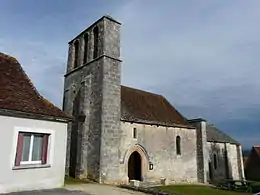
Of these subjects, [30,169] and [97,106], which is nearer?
[30,169]

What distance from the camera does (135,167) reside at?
785 inches

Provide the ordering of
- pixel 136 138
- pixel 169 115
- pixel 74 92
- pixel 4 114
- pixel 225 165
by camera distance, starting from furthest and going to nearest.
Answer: pixel 225 165 < pixel 169 115 < pixel 74 92 < pixel 136 138 < pixel 4 114

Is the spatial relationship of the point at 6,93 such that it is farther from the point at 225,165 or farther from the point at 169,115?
the point at 225,165

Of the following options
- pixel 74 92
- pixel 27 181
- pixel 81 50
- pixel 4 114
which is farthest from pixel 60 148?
pixel 81 50

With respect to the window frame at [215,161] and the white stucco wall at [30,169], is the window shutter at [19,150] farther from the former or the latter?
the window frame at [215,161]

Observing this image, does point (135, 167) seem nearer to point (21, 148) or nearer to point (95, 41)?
point (95, 41)

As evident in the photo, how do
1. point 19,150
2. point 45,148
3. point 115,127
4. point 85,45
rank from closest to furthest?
point 19,150
point 45,148
point 115,127
point 85,45

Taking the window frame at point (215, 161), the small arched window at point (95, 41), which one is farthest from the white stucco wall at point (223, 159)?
the small arched window at point (95, 41)

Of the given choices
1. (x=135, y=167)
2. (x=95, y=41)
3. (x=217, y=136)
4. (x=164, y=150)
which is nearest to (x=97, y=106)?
(x=95, y=41)

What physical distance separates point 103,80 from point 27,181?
8.72 m

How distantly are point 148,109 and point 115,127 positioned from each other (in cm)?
530

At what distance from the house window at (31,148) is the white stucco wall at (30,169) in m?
0.22

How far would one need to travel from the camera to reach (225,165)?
29.0 m

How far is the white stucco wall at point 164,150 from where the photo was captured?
18.4 m
